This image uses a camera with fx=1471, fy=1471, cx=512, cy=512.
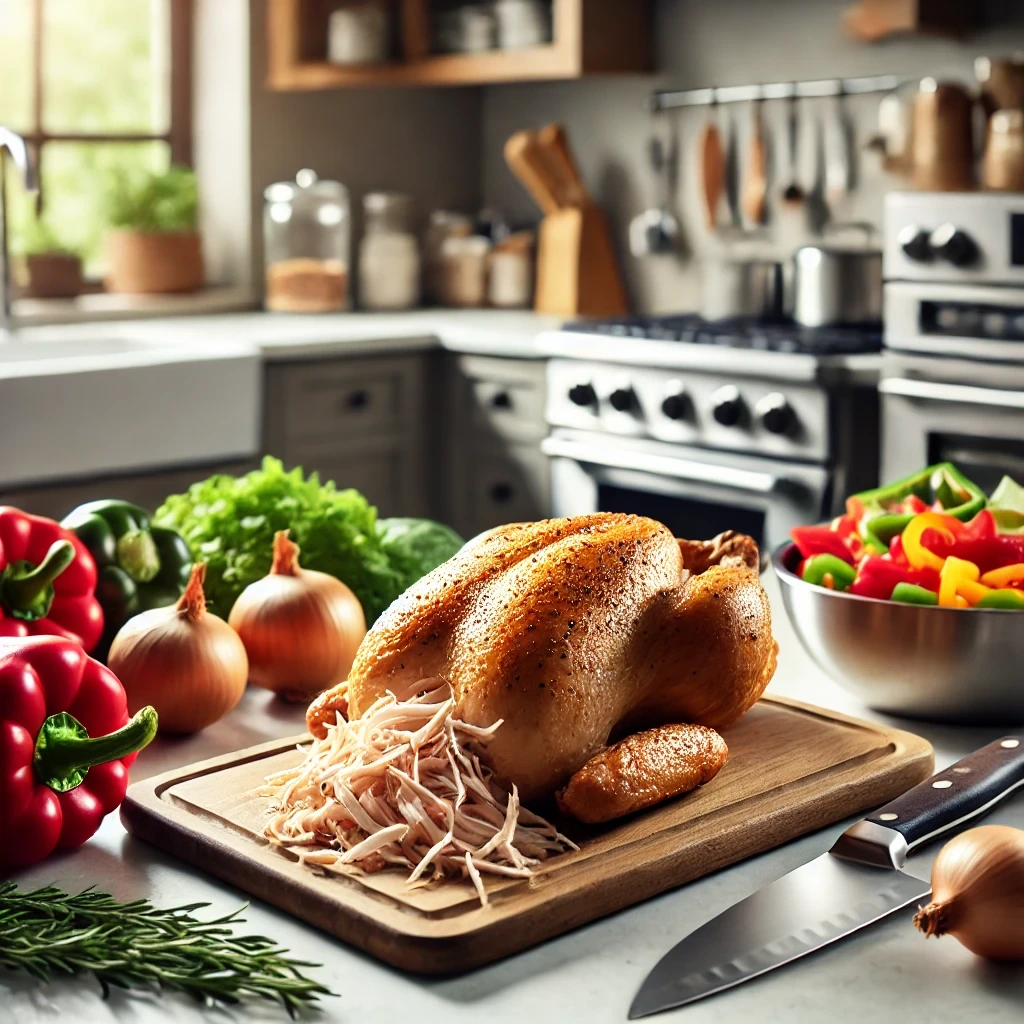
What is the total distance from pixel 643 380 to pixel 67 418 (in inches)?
47.7

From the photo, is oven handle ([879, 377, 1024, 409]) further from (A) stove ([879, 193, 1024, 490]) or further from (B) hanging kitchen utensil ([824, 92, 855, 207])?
(B) hanging kitchen utensil ([824, 92, 855, 207])

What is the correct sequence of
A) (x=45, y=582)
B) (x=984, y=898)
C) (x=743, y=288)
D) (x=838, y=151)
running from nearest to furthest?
(x=984, y=898) < (x=45, y=582) < (x=743, y=288) < (x=838, y=151)

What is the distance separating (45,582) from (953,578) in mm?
652

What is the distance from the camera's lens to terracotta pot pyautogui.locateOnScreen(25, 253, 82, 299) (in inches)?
155

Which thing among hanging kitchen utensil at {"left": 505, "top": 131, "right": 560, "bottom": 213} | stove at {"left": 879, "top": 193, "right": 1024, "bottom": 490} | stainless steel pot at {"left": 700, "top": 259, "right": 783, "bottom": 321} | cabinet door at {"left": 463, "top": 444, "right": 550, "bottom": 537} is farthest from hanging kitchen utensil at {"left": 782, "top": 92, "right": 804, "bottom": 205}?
cabinet door at {"left": 463, "top": 444, "right": 550, "bottom": 537}

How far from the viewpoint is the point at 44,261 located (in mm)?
3932

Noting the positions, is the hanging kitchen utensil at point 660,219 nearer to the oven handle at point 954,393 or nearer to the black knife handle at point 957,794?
the oven handle at point 954,393

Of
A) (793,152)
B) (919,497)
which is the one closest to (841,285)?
(793,152)

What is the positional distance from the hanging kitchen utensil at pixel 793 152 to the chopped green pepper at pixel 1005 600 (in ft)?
9.28

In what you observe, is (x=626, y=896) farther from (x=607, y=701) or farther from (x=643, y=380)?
(x=643, y=380)

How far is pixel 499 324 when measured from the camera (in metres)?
3.83

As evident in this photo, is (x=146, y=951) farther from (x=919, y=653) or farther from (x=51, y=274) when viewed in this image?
(x=51, y=274)

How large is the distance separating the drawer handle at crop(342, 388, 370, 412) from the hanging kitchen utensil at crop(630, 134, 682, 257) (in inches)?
37.6

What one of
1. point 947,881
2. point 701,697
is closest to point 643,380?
point 701,697
